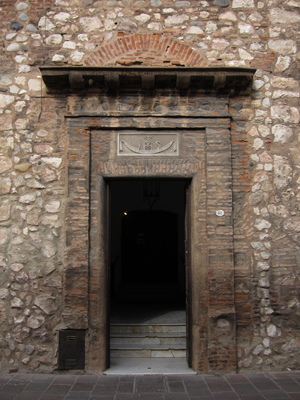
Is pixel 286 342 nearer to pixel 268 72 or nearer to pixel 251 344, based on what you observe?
pixel 251 344

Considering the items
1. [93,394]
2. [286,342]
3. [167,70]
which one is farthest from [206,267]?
[167,70]

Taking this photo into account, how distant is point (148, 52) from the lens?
4902mm

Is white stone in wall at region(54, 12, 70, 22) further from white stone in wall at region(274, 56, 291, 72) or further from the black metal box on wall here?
the black metal box on wall

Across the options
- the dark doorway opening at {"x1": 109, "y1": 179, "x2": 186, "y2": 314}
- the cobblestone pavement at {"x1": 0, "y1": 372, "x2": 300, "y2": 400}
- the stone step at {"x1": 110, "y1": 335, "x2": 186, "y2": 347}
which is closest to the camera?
the cobblestone pavement at {"x1": 0, "y1": 372, "x2": 300, "y2": 400}

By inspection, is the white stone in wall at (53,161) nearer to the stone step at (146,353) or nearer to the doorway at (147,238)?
the stone step at (146,353)

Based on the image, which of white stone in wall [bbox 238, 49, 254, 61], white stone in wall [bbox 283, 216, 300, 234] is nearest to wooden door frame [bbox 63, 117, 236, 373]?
white stone in wall [bbox 283, 216, 300, 234]

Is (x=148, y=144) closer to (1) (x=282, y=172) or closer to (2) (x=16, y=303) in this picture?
(1) (x=282, y=172)

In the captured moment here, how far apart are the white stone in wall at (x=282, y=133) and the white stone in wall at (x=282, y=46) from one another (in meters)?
1.08

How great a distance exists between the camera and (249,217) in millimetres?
4734

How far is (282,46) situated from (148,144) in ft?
7.81

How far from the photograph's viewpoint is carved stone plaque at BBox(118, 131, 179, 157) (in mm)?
4793

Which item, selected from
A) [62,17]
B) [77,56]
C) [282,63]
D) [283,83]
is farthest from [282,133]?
[62,17]

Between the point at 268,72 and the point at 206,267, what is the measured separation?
2.88 meters

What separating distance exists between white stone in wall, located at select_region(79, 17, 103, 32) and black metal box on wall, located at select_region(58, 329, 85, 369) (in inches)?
164
